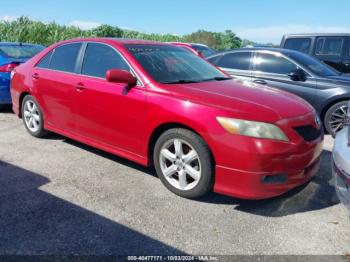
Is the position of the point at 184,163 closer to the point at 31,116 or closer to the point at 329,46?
the point at 31,116

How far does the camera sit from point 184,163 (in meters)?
3.55

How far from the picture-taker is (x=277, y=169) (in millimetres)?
3193

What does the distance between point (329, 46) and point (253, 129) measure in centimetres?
778

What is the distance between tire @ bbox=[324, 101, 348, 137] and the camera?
20.2 feet

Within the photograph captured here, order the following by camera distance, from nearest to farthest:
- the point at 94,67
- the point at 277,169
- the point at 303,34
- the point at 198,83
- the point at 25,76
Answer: the point at 277,169 → the point at 198,83 → the point at 94,67 → the point at 25,76 → the point at 303,34

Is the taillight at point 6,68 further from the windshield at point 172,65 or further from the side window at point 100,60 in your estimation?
the windshield at point 172,65

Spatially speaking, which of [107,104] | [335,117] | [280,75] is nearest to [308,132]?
[107,104]

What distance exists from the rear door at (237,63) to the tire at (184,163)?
372cm

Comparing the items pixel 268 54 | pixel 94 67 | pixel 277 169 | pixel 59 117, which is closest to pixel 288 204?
pixel 277 169

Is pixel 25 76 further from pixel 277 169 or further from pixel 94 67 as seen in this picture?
pixel 277 169

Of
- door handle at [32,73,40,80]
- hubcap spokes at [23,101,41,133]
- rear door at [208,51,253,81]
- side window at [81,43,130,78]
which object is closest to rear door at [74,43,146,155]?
side window at [81,43,130,78]

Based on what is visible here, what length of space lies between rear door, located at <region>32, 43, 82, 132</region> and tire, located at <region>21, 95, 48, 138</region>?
0.17 m

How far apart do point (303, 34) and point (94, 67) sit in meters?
7.54

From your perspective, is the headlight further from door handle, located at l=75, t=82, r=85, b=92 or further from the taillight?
the taillight
